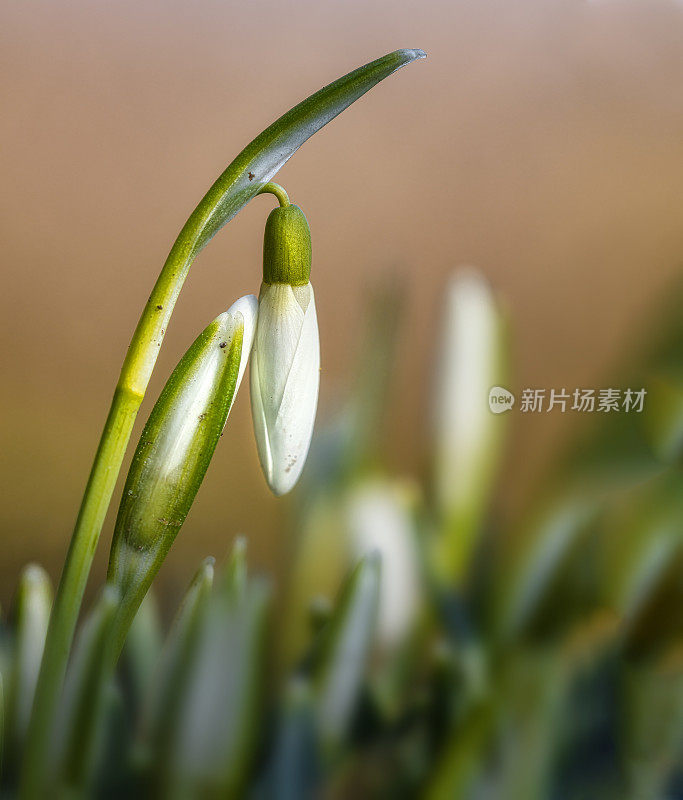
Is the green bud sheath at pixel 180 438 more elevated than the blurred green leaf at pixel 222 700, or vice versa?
the green bud sheath at pixel 180 438

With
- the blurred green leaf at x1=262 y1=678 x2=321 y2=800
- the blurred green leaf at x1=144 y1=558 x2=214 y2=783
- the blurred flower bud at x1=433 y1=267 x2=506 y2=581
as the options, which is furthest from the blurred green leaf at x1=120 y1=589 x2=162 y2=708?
the blurred flower bud at x1=433 y1=267 x2=506 y2=581

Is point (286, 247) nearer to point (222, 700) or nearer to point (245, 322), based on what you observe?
point (245, 322)

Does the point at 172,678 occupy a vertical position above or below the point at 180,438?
below

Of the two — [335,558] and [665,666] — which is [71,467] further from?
[665,666]

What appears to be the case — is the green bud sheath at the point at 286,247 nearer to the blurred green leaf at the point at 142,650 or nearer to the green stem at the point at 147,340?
the green stem at the point at 147,340

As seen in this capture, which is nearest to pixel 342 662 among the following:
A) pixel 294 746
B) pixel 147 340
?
pixel 294 746

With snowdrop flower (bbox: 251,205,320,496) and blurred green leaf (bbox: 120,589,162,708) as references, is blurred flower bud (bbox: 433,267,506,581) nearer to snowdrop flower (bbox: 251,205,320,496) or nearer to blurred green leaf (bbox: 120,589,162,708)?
snowdrop flower (bbox: 251,205,320,496)

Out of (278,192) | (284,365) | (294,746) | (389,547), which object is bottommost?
(294,746)

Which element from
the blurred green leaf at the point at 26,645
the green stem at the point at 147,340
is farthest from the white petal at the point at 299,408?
the blurred green leaf at the point at 26,645
